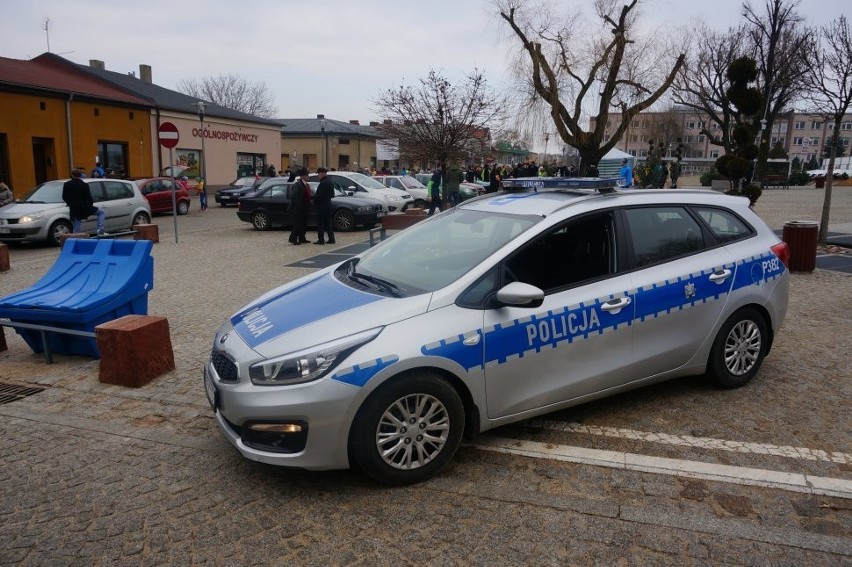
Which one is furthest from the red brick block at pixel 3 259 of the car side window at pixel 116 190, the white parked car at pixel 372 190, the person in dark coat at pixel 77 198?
the white parked car at pixel 372 190

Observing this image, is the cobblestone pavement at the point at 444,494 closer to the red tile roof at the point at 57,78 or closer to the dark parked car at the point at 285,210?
the dark parked car at the point at 285,210

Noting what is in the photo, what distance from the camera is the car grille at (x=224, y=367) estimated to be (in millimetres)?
3685

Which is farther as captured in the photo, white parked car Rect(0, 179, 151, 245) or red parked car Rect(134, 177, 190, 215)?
red parked car Rect(134, 177, 190, 215)

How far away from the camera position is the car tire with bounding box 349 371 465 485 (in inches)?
137

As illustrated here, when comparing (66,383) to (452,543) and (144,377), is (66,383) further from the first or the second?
(452,543)

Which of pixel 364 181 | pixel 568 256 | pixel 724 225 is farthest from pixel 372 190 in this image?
pixel 568 256

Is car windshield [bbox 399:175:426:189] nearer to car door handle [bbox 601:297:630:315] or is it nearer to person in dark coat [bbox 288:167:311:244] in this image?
person in dark coat [bbox 288:167:311:244]

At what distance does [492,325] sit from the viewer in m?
3.79

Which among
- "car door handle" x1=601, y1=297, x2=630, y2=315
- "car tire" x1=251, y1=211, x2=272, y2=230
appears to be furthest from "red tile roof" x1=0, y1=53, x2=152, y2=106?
"car door handle" x1=601, y1=297, x2=630, y2=315

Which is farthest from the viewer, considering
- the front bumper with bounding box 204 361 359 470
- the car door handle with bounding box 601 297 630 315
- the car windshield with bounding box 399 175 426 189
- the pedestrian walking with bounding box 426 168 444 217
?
the car windshield with bounding box 399 175 426 189

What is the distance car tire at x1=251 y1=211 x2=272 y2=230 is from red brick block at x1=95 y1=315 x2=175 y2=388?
1338 centimetres

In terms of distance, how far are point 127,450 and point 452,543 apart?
93.7 inches

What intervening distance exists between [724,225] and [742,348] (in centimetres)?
98

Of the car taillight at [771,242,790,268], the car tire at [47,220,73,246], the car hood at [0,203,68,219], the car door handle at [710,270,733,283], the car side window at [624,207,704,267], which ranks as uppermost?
the car side window at [624,207,704,267]
